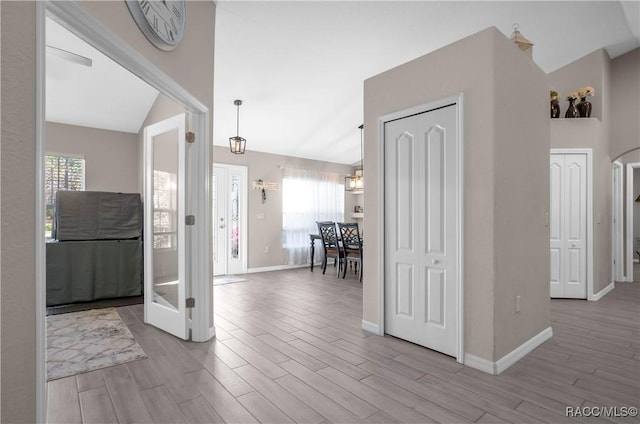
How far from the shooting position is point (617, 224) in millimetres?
5688

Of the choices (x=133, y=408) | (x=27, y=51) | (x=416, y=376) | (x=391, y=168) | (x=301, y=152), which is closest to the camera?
(x=27, y=51)

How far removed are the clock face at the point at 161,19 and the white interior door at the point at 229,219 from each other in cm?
391

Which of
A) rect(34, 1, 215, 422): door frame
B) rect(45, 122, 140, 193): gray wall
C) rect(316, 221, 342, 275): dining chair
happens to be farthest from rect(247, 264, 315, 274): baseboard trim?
rect(34, 1, 215, 422): door frame

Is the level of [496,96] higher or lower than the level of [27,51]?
higher

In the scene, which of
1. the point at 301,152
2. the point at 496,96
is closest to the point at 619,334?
the point at 496,96

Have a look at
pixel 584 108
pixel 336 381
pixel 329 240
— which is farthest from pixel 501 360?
pixel 329 240

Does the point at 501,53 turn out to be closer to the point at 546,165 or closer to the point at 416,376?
the point at 546,165

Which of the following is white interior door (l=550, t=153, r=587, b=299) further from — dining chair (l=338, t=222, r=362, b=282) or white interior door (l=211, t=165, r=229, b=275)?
white interior door (l=211, t=165, r=229, b=275)

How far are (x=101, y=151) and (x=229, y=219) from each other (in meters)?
2.38

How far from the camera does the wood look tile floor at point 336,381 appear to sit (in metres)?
1.91

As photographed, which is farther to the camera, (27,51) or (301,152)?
(301,152)

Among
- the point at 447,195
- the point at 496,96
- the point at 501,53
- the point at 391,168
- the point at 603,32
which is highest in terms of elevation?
the point at 603,32

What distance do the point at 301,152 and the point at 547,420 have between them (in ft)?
20.4

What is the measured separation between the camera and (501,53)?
2473 millimetres
